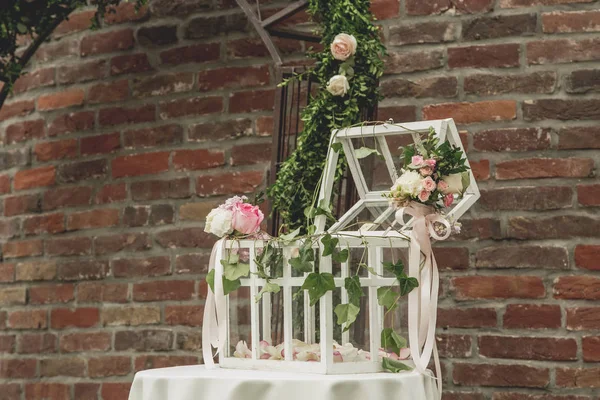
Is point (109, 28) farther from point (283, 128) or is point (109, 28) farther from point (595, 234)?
point (595, 234)

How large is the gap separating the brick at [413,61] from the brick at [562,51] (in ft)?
0.75

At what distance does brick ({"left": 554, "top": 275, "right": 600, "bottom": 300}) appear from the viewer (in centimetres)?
220

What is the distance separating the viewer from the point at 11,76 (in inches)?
106

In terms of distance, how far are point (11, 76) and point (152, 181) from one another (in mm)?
502

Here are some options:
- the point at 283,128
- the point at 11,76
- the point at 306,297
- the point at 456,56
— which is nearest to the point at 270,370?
the point at 306,297

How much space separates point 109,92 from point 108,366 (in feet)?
2.65

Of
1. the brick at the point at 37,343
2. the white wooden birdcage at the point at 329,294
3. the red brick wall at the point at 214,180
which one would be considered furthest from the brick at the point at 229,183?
the white wooden birdcage at the point at 329,294

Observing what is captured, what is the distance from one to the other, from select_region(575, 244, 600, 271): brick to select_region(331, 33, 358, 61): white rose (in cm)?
74

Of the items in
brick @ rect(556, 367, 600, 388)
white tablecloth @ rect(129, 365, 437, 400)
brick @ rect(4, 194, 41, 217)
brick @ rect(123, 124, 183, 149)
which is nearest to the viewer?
white tablecloth @ rect(129, 365, 437, 400)

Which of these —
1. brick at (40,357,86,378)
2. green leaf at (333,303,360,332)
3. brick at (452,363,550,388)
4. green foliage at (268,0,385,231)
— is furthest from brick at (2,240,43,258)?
green leaf at (333,303,360,332)

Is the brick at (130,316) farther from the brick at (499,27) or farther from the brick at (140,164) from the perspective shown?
the brick at (499,27)

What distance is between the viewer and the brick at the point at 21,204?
2887 mm

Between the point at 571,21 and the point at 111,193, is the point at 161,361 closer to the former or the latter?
the point at 111,193

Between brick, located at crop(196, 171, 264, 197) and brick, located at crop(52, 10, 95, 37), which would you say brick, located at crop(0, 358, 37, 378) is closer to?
brick, located at crop(196, 171, 264, 197)
